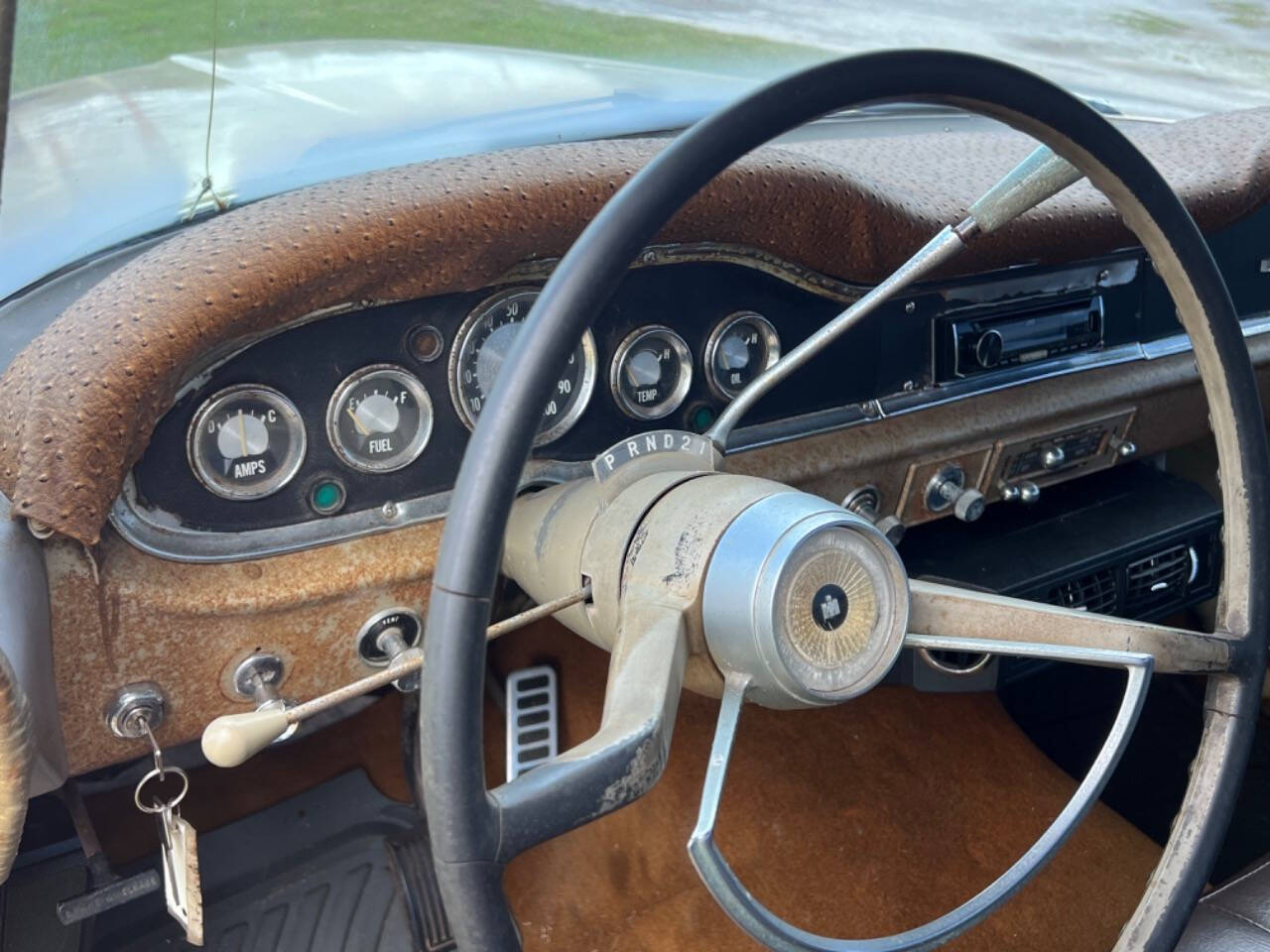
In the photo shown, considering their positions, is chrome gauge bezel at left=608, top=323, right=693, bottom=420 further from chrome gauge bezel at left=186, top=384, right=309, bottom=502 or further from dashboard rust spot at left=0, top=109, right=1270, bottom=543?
chrome gauge bezel at left=186, top=384, right=309, bottom=502

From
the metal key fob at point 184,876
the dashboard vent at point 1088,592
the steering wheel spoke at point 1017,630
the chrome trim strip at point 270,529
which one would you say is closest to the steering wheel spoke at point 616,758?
the steering wheel spoke at point 1017,630

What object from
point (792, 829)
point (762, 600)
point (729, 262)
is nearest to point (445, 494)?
point (729, 262)

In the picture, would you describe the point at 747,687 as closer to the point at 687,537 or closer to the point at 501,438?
the point at 687,537

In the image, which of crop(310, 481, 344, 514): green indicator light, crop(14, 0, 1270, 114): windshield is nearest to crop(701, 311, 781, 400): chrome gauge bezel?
crop(14, 0, 1270, 114): windshield

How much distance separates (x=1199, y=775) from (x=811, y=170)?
31.6 inches

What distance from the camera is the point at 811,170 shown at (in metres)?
1.41

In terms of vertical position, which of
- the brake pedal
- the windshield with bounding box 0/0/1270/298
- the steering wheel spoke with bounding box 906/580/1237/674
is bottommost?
the brake pedal

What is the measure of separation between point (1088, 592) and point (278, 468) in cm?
130

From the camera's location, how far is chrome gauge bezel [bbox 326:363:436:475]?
4.24 ft

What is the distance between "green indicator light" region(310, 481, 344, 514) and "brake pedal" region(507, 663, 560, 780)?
683mm

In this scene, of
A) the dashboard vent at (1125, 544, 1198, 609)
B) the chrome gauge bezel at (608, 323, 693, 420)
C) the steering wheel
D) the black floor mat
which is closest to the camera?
the steering wheel

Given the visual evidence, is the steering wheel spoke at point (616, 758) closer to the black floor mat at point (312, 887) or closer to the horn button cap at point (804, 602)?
the horn button cap at point (804, 602)

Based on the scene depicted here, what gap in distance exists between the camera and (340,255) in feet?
Result: 3.83

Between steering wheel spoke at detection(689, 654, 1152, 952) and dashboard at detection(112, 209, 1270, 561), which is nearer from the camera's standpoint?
steering wheel spoke at detection(689, 654, 1152, 952)
